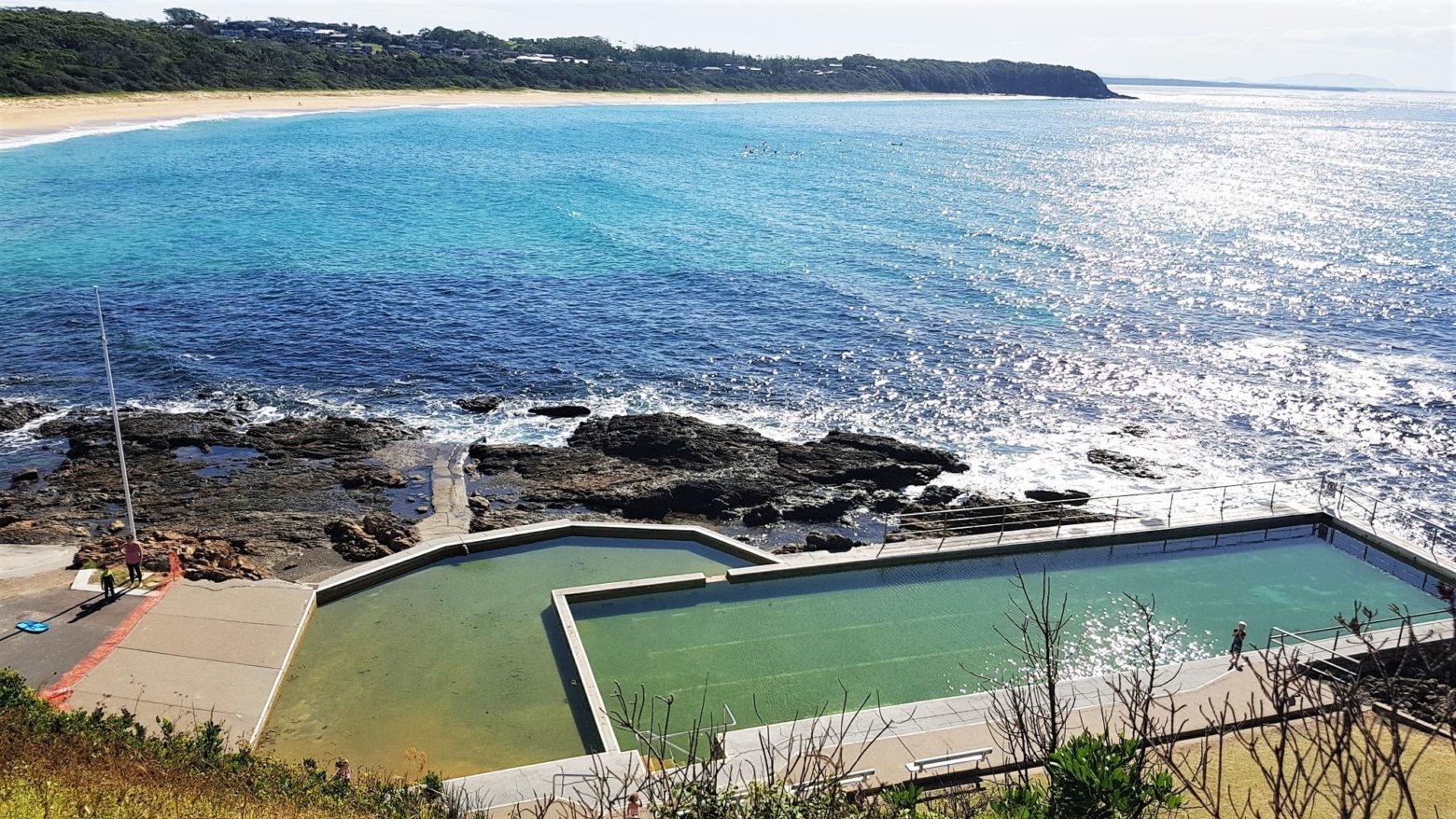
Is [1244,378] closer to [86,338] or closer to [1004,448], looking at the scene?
[1004,448]

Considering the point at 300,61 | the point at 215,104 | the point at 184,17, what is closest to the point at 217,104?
the point at 215,104

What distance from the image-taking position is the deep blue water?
1293 inches

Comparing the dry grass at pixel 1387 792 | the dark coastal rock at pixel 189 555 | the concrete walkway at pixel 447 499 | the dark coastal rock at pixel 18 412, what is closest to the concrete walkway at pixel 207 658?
the dark coastal rock at pixel 189 555

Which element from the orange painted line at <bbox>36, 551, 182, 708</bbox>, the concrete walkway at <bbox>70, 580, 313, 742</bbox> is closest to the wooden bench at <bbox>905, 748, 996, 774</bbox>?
the concrete walkway at <bbox>70, 580, 313, 742</bbox>

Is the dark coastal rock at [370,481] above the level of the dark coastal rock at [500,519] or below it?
above

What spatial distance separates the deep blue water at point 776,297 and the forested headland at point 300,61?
20222 millimetres

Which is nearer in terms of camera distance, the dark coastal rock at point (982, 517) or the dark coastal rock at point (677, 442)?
the dark coastal rock at point (982, 517)

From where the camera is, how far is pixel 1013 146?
4464 inches

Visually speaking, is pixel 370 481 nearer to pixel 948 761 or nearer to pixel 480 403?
pixel 480 403

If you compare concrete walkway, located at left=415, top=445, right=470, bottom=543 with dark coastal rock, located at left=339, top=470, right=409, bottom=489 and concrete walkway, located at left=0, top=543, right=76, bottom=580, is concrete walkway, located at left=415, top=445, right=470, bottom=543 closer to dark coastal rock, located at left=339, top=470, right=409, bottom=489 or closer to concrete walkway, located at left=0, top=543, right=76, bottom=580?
dark coastal rock, located at left=339, top=470, right=409, bottom=489

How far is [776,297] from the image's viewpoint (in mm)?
46875

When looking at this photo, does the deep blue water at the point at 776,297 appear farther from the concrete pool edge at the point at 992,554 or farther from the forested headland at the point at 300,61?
the forested headland at the point at 300,61

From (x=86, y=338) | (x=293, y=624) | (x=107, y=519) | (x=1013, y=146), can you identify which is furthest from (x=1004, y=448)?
(x=1013, y=146)

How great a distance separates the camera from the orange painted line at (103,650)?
15.4m
